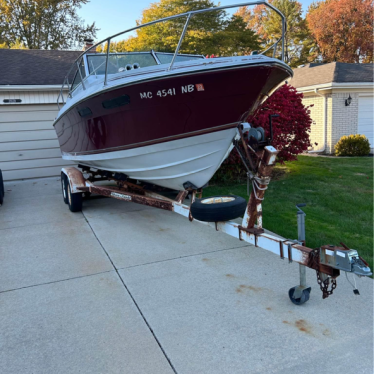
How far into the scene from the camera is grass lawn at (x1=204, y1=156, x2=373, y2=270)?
4789mm

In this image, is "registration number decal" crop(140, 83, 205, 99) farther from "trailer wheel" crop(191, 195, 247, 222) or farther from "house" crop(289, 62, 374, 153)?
"house" crop(289, 62, 374, 153)

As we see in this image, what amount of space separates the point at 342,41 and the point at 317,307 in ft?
117

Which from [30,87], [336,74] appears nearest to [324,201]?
[30,87]

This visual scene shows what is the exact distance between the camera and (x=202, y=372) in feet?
7.93

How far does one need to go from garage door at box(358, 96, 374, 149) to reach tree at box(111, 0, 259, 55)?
12.9m

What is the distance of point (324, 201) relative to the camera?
655cm

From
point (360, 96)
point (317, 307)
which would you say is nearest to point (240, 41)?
point (360, 96)

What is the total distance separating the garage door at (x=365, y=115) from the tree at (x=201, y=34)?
42.3 feet

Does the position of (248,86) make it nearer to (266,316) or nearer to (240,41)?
(266,316)

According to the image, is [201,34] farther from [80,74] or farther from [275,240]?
[275,240]

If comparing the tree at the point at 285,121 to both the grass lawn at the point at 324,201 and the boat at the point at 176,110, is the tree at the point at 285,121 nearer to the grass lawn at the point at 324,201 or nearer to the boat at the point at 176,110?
the grass lawn at the point at 324,201

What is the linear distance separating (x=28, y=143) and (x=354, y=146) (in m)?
10.7

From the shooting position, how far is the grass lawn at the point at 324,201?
189 inches

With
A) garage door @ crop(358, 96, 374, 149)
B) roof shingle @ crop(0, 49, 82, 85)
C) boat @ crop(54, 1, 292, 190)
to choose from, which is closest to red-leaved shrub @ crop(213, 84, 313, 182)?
boat @ crop(54, 1, 292, 190)
